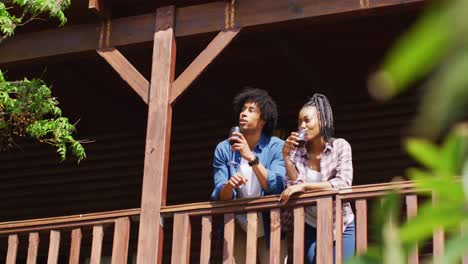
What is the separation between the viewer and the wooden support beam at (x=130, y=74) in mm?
7605

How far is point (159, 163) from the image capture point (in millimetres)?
7242

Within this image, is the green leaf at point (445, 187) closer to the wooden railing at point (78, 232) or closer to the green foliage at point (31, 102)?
the wooden railing at point (78, 232)

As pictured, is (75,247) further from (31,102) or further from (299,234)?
(299,234)

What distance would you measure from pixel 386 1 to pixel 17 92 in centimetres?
300

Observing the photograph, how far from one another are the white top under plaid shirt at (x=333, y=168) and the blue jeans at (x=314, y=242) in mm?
51

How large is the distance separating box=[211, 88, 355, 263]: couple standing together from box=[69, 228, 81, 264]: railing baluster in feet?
4.00

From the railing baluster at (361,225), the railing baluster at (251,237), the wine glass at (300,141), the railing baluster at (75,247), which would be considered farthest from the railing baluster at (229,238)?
the railing baluster at (75,247)

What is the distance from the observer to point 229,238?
21.3ft

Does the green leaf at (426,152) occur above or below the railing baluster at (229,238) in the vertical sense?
below

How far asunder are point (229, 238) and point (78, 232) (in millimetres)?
1396

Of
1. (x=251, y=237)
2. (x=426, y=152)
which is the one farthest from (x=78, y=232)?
(x=426, y=152)

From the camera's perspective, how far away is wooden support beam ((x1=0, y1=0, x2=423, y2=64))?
725cm

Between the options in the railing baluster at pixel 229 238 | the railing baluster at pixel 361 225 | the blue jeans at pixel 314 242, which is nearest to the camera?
the railing baluster at pixel 361 225

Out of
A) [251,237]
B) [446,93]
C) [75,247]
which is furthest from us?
[75,247]
